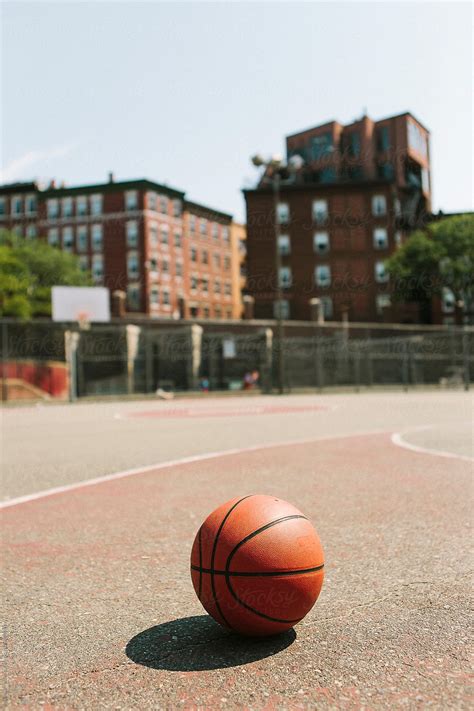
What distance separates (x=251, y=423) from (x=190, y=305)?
67.6 meters

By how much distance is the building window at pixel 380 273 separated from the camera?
64688 millimetres

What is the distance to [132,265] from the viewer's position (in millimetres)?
81500

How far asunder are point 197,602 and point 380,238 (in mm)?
64067

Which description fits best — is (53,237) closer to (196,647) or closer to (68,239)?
(68,239)

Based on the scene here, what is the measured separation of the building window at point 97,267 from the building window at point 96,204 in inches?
199

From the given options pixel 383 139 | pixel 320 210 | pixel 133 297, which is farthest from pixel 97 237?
pixel 383 139

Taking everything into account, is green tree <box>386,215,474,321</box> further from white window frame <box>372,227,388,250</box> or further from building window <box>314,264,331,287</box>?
building window <box>314,264,331,287</box>

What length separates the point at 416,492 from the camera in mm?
7594

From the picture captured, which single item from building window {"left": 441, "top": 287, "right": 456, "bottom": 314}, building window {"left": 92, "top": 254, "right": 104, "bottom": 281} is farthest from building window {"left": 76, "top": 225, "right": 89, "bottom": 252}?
building window {"left": 441, "top": 287, "right": 456, "bottom": 314}

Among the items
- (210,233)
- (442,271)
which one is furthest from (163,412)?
(210,233)

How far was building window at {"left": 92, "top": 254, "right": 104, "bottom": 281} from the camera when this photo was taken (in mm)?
83000

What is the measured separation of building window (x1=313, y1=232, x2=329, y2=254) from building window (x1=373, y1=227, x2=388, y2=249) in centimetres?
442

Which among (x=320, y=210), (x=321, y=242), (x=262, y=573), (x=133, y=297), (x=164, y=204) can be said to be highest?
(x=164, y=204)

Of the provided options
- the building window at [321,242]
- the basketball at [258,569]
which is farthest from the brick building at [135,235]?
the basketball at [258,569]
